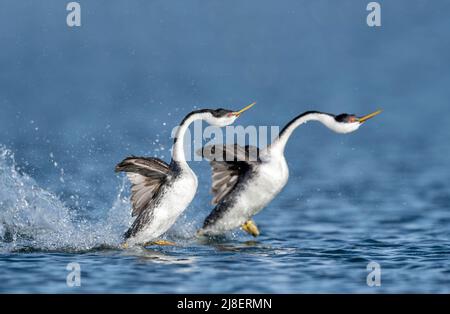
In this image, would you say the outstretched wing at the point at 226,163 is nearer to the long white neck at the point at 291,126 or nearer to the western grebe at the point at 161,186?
the long white neck at the point at 291,126

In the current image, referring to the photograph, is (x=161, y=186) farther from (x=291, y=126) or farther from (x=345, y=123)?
(x=345, y=123)

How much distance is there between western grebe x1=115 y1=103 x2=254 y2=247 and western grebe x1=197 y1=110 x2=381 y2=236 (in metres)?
0.61

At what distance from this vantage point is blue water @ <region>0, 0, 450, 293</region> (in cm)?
1502

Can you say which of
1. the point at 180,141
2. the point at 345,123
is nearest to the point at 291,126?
the point at 345,123

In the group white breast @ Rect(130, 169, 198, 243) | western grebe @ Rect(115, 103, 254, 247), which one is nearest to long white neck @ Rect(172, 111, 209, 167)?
western grebe @ Rect(115, 103, 254, 247)

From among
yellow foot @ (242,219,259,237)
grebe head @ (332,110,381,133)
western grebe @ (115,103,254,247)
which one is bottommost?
yellow foot @ (242,219,259,237)

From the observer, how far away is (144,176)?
16.2 meters

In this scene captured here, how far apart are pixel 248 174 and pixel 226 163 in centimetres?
42

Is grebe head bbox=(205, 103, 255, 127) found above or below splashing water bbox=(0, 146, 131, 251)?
above

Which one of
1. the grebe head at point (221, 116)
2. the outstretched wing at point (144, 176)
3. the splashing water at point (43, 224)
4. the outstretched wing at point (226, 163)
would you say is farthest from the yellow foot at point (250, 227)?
the splashing water at point (43, 224)

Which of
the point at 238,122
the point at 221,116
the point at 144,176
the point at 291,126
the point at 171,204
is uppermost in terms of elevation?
the point at 238,122

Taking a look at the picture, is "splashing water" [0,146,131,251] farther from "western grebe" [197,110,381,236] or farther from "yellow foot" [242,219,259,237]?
"yellow foot" [242,219,259,237]

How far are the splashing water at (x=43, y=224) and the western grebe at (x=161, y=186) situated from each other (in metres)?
0.47

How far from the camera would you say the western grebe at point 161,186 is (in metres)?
15.8
